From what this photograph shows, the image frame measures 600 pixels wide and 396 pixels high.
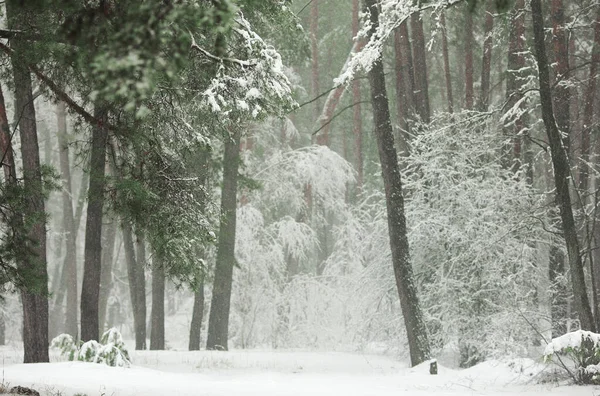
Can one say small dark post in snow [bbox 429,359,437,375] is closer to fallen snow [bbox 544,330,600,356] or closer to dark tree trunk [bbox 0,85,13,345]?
fallen snow [bbox 544,330,600,356]

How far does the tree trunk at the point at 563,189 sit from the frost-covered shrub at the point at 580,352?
897 millimetres

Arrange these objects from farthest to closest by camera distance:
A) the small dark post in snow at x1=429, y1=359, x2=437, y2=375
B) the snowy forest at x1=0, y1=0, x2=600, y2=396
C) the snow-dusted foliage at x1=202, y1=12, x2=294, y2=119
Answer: the small dark post in snow at x1=429, y1=359, x2=437, y2=375
the snow-dusted foliage at x1=202, y1=12, x2=294, y2=119
the snowy forest at x1=0, y1=0, x2=600, y2=396

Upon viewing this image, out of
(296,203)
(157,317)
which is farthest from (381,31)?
(296,203)

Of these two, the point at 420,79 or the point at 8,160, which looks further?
the point at 420,79

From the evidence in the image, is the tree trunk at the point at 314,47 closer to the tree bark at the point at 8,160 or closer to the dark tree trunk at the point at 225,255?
the dark tree trunk at the point at 225,255

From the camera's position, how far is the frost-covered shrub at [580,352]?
337 inches

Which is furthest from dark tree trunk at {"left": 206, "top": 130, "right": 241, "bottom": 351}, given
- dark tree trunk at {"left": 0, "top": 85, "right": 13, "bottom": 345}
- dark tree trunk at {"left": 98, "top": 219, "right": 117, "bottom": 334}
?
dark tree trunk at {"left": 0, "top": 85, "right": 13, "bottom": 345}

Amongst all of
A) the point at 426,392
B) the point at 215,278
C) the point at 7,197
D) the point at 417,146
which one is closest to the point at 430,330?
the point at 417,146

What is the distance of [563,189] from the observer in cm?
1026

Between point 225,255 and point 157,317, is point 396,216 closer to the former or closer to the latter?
point 225,255

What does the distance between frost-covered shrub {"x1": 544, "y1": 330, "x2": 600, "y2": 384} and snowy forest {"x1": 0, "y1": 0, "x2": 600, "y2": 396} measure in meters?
0.03

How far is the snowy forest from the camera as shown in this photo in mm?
8094

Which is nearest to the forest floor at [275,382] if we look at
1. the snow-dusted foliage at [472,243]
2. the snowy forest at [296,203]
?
the snowy forest at [296,203]

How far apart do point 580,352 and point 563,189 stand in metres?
2.48
